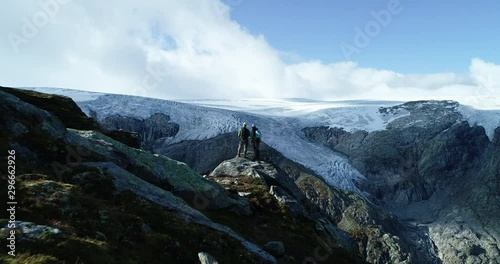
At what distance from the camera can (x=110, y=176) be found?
16891mm

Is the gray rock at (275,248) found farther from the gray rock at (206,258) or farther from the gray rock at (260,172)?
the gray rock at (260,172)

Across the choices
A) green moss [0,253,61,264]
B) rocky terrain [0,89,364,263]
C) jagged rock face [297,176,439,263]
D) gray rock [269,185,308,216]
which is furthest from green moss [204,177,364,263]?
jagged rock face [297,176,439,263]

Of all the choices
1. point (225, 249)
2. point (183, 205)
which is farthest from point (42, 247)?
point (183, 205)

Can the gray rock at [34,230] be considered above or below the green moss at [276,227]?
above

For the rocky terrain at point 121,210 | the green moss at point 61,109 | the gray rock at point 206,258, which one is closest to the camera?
the rocky terrain at point 121,210

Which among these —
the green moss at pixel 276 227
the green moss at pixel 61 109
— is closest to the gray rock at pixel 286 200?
the green moss at pixel 276 227

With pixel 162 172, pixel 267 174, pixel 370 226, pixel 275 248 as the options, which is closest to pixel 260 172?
pixel 267 174

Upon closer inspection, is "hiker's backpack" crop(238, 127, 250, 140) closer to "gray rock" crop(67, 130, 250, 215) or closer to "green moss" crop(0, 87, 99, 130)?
"green moss" crop(0, 87, 99, 130)

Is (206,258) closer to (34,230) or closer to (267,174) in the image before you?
(34,230)

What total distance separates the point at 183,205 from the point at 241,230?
5.12 meters

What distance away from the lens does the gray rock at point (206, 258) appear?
41.8 ft

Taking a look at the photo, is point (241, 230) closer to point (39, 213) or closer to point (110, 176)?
point (110, 176)

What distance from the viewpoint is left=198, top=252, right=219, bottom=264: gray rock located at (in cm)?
1275

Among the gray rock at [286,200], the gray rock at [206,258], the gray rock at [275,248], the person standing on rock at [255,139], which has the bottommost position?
the gray rock at [286,200]
